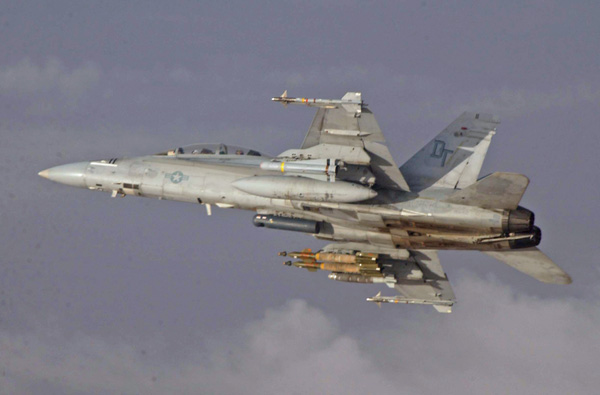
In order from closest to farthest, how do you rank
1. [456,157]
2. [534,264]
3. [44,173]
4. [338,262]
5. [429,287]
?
1. [456,157]
2. [534,264]
3. [338,262]
4. [44,173]
5. [429,287]

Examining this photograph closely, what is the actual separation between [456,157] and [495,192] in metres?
3.19

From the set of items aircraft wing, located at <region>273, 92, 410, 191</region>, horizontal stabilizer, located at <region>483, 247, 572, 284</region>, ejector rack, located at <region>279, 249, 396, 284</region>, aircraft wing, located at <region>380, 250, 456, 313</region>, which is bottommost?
aircraft wing, located at <region>380, 250, 456, 313</region>

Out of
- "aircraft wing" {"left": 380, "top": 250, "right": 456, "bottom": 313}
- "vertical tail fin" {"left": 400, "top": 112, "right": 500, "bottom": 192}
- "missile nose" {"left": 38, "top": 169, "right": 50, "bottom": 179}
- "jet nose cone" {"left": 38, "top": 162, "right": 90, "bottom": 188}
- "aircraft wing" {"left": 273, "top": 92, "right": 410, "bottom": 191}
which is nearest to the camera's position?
"aircraft wing" {"left": 273, "top": 92, "right": 410, "bottom": 191}

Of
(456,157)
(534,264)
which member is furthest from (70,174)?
(534,264)

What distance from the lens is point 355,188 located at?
119 feet

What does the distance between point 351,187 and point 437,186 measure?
3.39 m

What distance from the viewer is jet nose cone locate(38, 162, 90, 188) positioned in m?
41.5

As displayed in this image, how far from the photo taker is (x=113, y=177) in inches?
1612

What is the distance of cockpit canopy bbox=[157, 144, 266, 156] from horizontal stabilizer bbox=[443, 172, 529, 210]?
307 inches

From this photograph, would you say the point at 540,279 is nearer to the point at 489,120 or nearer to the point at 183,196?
the point at 489,120

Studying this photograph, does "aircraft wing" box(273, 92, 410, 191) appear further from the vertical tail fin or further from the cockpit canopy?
the cockpit canopy

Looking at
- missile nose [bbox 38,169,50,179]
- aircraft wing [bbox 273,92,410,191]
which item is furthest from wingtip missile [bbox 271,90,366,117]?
missile nose [bbox 38,169,50,179]

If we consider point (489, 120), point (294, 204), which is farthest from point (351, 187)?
point (489, 120)

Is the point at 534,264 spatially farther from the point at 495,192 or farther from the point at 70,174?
the point at 70,174
